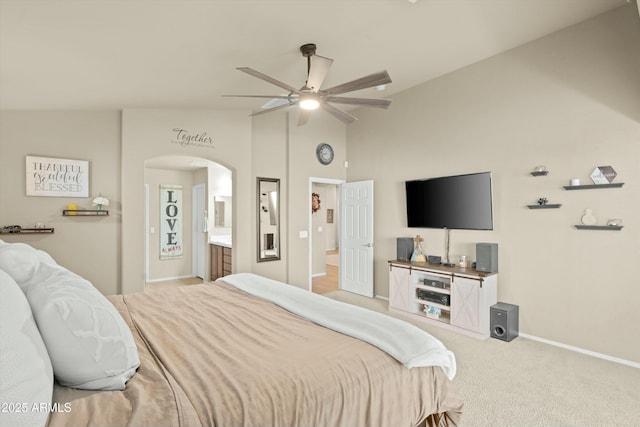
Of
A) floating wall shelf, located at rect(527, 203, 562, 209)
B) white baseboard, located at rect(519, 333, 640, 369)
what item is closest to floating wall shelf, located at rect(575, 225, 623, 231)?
floating wall shelf, located at rect(527, 203, 562, 209)

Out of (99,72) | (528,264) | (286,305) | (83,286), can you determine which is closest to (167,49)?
(99,72)

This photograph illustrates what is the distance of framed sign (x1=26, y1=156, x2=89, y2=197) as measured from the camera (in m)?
3.64

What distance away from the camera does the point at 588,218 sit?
10.8ft

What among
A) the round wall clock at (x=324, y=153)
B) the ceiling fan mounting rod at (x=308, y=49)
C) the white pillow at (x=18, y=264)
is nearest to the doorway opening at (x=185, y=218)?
the round wall clock at (x=324, y=153)

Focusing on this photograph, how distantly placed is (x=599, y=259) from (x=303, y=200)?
3.82 meters

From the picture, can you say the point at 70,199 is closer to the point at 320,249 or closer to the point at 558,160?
the point at 320,249

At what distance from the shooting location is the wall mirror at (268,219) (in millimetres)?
5129

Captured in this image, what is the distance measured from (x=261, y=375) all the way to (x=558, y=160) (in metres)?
3.70

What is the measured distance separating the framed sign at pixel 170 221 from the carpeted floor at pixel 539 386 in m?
5.53

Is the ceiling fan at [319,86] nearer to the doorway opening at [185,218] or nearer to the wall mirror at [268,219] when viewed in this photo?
the wall mirror at [268,219]

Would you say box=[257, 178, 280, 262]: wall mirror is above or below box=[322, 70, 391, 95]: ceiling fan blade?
below

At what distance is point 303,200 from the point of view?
5559mm

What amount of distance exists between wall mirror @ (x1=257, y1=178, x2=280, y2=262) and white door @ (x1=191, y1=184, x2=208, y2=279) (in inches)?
78.2

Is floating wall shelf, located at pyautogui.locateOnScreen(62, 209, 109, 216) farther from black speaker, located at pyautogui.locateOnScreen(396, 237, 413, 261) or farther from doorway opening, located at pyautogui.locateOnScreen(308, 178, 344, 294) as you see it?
black speaker, located at pyautogui.locateOnScreen(396, 237, 413, 261)
